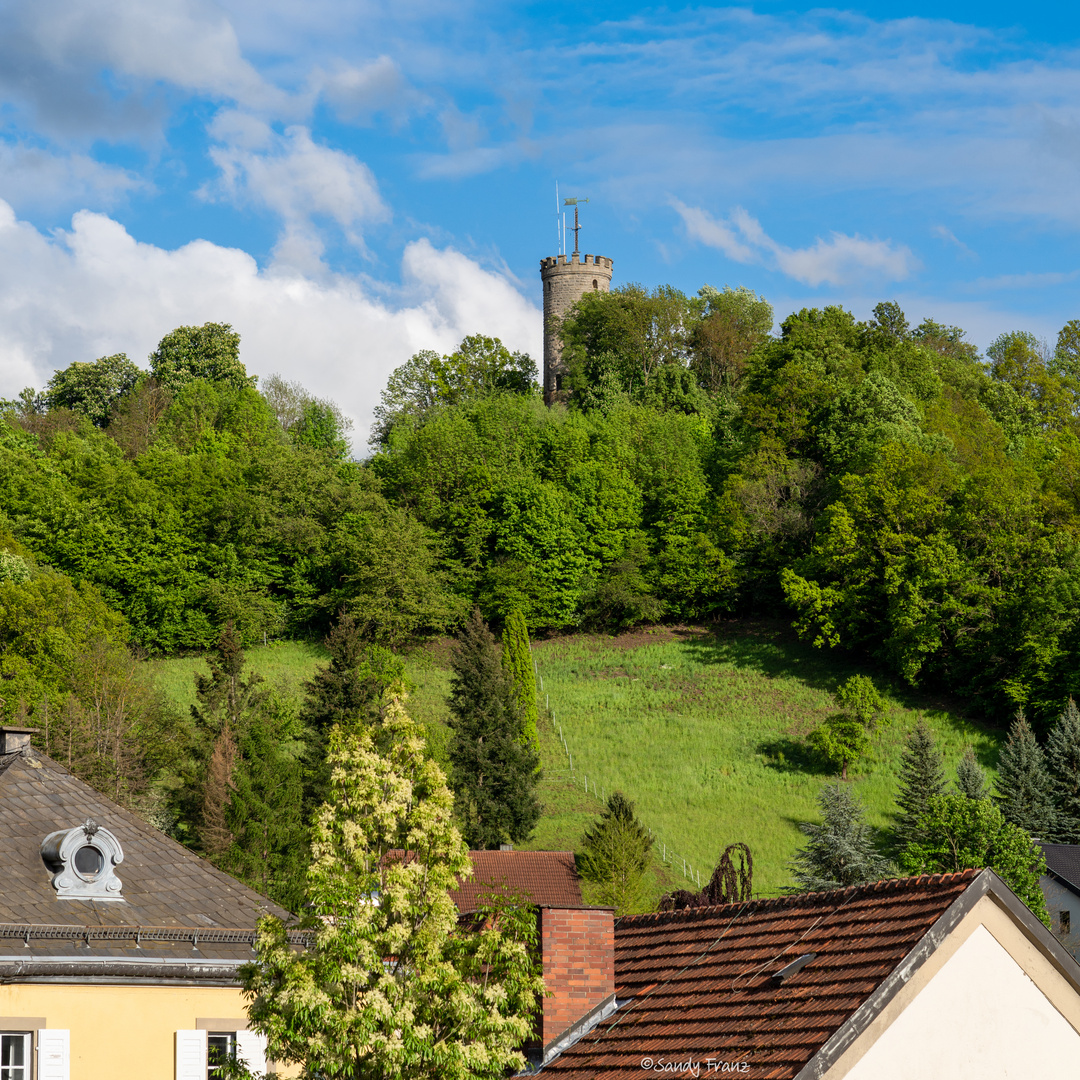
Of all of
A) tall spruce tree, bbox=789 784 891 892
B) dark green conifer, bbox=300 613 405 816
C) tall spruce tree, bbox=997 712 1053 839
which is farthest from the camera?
tall spruce tree, bbox=997 712 1053 839

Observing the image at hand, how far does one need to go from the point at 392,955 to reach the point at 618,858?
31.4 m

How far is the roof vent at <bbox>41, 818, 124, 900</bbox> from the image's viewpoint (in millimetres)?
16359

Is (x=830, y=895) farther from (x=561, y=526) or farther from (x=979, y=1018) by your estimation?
(x=561, y=526)

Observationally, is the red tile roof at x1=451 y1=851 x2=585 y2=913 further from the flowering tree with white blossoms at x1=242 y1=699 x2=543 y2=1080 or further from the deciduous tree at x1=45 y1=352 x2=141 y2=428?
the deciduous tree at x1=45 y1=352 x2=141 y2=428

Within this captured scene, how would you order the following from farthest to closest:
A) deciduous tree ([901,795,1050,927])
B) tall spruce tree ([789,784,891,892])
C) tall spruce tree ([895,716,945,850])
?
tall spruce tree ([895,716,945,850]) < tall spruce tree ([789,784,891,892]) < deciduous tree ([901,795,1050,927])

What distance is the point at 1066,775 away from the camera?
5184 centimetres

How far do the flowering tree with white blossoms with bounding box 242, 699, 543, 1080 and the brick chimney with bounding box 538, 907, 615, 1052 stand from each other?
0.18 metres

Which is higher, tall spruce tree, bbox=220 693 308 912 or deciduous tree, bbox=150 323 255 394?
deciduous tree, bbox=150 323 255 394

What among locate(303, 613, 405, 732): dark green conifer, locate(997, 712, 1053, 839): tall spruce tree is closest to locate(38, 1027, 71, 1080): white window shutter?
locate(303, 613, 405, 732): dark green conifer

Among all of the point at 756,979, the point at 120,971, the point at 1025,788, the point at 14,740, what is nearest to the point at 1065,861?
the point at 1025,788

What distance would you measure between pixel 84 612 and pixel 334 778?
168 feet

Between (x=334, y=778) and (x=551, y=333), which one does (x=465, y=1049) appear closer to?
(x=334, y=778)

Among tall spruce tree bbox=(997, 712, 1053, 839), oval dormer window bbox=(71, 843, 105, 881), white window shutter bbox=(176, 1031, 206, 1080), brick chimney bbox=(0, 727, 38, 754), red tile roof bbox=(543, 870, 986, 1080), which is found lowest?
white window shutter bbox=(176, 1031, 206, 1080)

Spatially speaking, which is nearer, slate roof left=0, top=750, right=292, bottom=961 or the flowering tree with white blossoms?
the flowering tree with white blossoms
